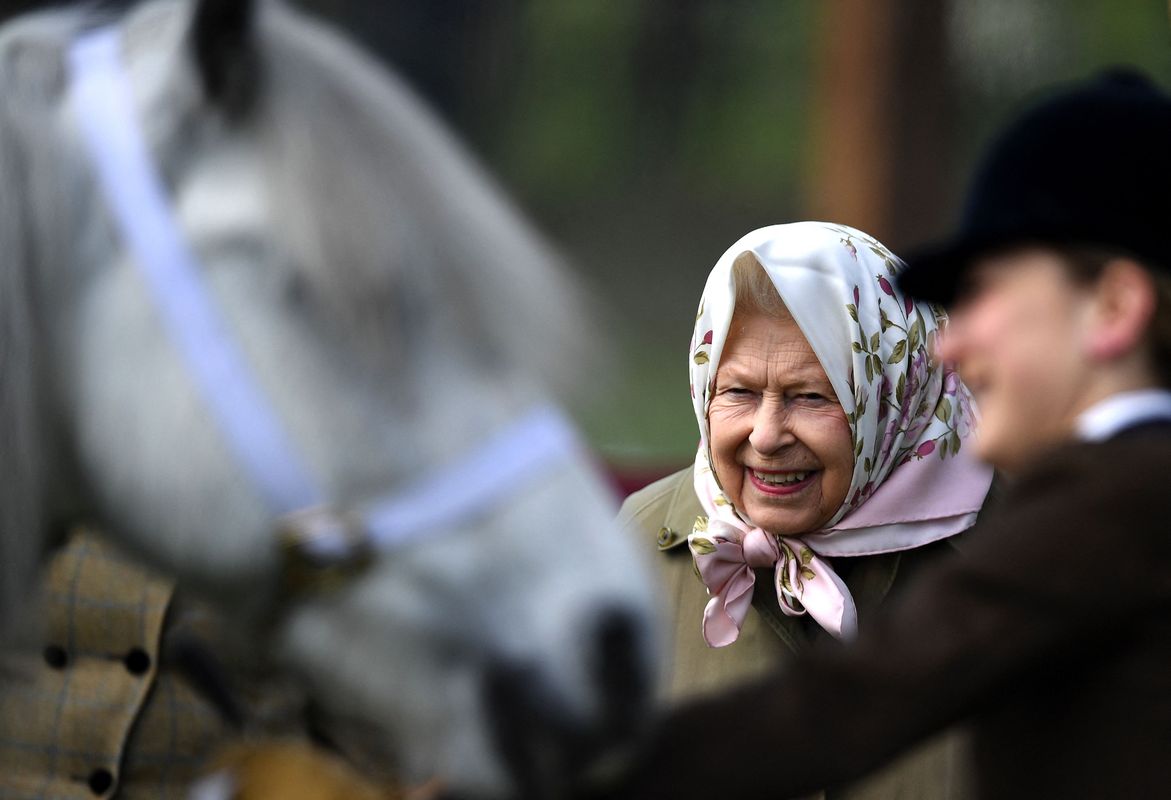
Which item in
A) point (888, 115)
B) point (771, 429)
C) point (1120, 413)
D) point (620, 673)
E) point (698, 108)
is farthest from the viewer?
point (698, 108)

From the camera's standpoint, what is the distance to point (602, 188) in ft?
14.9

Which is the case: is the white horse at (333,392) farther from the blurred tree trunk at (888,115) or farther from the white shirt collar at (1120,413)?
the blurred tree trunk at (888,115)

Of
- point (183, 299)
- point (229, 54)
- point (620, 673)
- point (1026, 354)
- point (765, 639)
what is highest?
point (229, 54)

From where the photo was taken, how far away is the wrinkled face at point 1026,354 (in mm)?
1185

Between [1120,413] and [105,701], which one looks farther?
[105,701]

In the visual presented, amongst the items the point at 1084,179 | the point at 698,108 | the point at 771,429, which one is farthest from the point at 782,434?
the point at 698,108

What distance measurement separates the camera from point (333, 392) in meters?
1.03

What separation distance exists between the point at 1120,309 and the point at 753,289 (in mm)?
843

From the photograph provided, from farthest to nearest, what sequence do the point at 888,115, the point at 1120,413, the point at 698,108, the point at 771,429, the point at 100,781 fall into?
1. the point at 698,108
2. the point at 888,115
3. the point at 771,429
4. the point at 100,781
5. the point at 1120,413

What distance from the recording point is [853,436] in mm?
1933

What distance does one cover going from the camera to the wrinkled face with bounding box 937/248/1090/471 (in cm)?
118

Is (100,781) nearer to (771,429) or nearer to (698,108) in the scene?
(771,429)

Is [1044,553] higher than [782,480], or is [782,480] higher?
[1044,553]

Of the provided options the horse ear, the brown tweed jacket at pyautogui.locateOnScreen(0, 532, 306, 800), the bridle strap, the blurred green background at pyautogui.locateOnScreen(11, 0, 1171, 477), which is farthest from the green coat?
the blurred green background at pyautogui.locateOnScreen(11, 0, 1171, 477)
